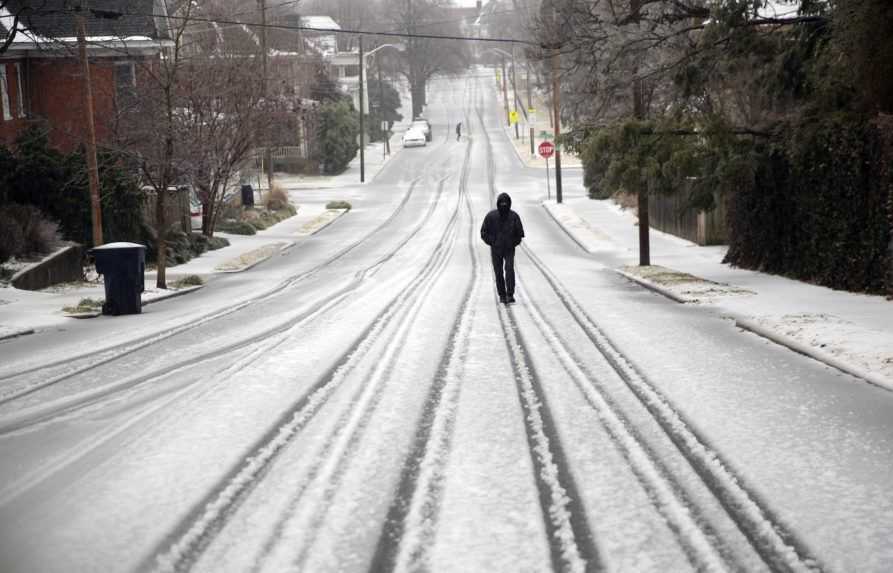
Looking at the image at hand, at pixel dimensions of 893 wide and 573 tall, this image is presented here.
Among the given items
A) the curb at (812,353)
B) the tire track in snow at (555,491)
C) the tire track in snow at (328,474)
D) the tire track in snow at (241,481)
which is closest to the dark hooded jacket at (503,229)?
the curb at (812,353)

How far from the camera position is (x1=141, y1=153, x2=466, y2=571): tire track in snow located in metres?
5.19

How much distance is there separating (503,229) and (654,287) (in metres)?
5.06

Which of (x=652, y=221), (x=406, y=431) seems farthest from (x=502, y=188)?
(x=406, y=431)

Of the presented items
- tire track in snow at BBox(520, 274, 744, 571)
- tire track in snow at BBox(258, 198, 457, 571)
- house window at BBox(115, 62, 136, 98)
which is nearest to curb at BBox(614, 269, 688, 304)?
tire track in snow at BBox(258, 198, 457, 571)

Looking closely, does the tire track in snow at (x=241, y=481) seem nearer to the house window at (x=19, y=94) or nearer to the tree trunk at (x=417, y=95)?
the house window at (x=19, y=94)

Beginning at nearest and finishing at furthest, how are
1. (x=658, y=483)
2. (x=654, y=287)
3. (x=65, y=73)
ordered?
(x=658, y=483), (x=654, y=287), (x=65, y=73)

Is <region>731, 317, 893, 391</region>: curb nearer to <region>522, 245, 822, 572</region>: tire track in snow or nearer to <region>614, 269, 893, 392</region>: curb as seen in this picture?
<region>614, 269, 893, 392</region>: curb

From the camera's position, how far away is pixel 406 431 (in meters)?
7.80

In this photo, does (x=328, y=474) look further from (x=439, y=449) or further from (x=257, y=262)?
(x=257, y=262)

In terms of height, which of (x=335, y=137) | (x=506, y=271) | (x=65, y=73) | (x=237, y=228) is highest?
(x=65, y=73)

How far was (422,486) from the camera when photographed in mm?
6309

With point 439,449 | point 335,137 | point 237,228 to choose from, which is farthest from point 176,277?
point 335,137

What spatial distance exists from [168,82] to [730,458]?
61.7ft

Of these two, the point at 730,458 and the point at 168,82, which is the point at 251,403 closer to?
the point at 730,458
